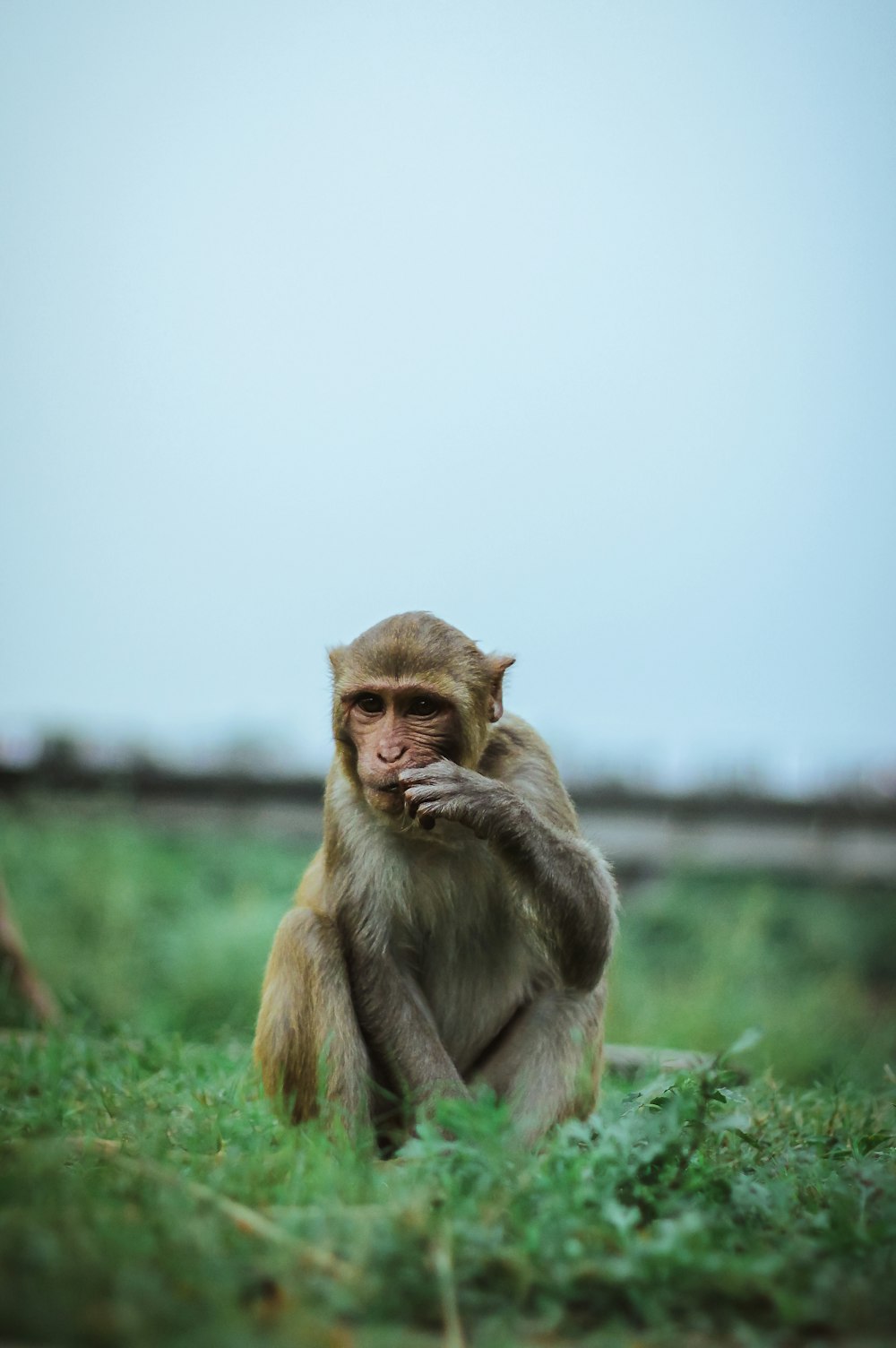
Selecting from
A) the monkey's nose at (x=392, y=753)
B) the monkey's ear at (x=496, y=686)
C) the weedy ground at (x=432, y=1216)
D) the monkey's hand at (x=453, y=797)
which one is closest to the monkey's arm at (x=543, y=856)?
the monkey's hand at (x=453, y=797)

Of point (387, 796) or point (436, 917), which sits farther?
A: point (436, 917)

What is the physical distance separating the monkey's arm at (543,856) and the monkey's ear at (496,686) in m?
0.31

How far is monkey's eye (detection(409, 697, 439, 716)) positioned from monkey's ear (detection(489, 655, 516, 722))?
0.31 m

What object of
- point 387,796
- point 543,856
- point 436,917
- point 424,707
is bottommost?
point 436,917

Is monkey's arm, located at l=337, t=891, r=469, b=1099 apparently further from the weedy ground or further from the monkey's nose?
the monkey's nose

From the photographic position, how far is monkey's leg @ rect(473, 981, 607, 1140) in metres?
4.18

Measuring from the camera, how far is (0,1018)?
21.6 feet

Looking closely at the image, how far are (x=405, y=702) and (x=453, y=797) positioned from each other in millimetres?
457

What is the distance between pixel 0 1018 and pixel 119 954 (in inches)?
125

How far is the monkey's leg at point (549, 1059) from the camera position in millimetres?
4180

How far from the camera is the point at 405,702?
164 inches

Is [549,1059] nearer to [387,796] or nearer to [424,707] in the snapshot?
[387,796]

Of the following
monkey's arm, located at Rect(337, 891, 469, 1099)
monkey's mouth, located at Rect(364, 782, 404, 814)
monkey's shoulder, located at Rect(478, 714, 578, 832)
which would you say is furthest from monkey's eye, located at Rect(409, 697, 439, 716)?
monkey's arm, located at Rect(337, 891, 469, 1099)

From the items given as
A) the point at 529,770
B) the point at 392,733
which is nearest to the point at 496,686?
the point at 529,770
